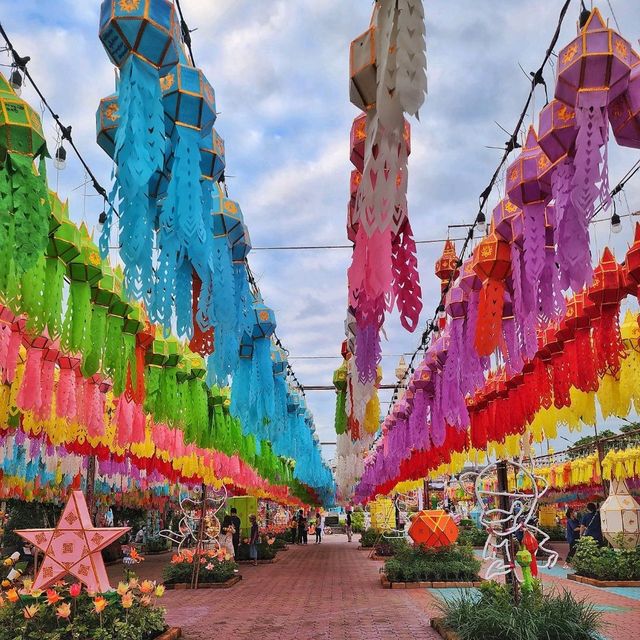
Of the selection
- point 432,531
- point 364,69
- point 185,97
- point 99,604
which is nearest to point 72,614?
point 99,604

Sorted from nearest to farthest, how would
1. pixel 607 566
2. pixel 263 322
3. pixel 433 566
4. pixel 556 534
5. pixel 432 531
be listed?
pixel 263 322 → pixel 607 566 → pixel 433 566 → pixel 432 531 → pixel 556 534

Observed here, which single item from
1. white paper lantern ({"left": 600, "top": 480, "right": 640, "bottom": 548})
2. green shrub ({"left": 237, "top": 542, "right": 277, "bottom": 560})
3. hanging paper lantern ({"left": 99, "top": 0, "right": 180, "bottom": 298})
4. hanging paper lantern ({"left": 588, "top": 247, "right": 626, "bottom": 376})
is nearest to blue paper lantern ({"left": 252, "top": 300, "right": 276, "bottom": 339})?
hanging paper lantern ({"left": 588, "top": 247, "right": 626, "bottom": 376})

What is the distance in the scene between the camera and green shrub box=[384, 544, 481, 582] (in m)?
12.1

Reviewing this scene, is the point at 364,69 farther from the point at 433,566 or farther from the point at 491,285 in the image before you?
the point at 433,566

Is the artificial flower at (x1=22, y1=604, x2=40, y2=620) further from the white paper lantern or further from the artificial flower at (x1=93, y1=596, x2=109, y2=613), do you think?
the white paper lantern

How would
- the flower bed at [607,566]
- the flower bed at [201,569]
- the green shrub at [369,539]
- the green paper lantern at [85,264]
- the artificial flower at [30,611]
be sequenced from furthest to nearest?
1. the green shrub at [369,539]
2. the flower bed at [201,569]
3. the flower bed at [607,566]
4. the artificial flower at [30,611]
5. the green paper lantern at [85,264]

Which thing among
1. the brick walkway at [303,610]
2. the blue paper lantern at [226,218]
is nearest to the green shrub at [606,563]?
the brick walkway at [303,610]

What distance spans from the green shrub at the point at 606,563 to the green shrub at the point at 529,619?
599cm

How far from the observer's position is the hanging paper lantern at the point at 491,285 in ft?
13.8

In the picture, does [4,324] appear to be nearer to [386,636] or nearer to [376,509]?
[386,636]

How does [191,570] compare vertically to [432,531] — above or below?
below

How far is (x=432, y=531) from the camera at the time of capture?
41.5 feet

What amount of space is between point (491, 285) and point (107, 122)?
2531 millimetres

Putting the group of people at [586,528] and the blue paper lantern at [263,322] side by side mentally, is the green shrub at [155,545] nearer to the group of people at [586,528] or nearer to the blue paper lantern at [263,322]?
the group of people at [586,528]
